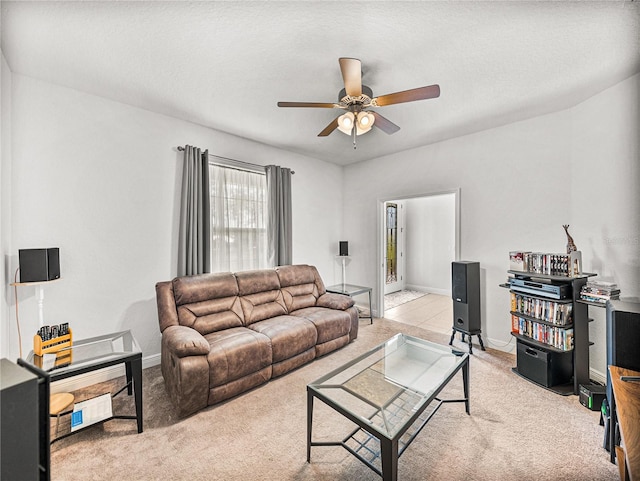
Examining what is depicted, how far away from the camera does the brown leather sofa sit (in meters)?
2.14

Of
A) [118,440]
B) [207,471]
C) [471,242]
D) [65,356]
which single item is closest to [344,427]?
[207,471]

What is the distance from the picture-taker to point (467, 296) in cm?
328

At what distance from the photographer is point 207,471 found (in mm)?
1620

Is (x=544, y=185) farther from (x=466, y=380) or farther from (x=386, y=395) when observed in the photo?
(x=386, y=395)

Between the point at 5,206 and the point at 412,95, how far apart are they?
3201mm

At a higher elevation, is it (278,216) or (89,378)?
(278,216)

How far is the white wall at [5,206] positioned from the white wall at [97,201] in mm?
68

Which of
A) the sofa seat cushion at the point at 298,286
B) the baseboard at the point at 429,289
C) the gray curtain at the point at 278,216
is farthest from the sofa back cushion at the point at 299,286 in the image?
the baseboard at the point at 429,289

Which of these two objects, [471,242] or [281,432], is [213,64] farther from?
[471,242]

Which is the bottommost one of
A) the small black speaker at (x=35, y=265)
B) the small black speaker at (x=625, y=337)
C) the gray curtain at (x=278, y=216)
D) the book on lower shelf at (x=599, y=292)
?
the small black speaker at (x=625, y=337)

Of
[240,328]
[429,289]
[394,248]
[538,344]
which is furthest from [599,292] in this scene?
[394,248]

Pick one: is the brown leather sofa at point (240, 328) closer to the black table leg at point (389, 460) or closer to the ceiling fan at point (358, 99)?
the black table leg at point (389, 460)

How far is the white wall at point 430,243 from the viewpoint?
20.6 feet

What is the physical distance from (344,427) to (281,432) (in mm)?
459
